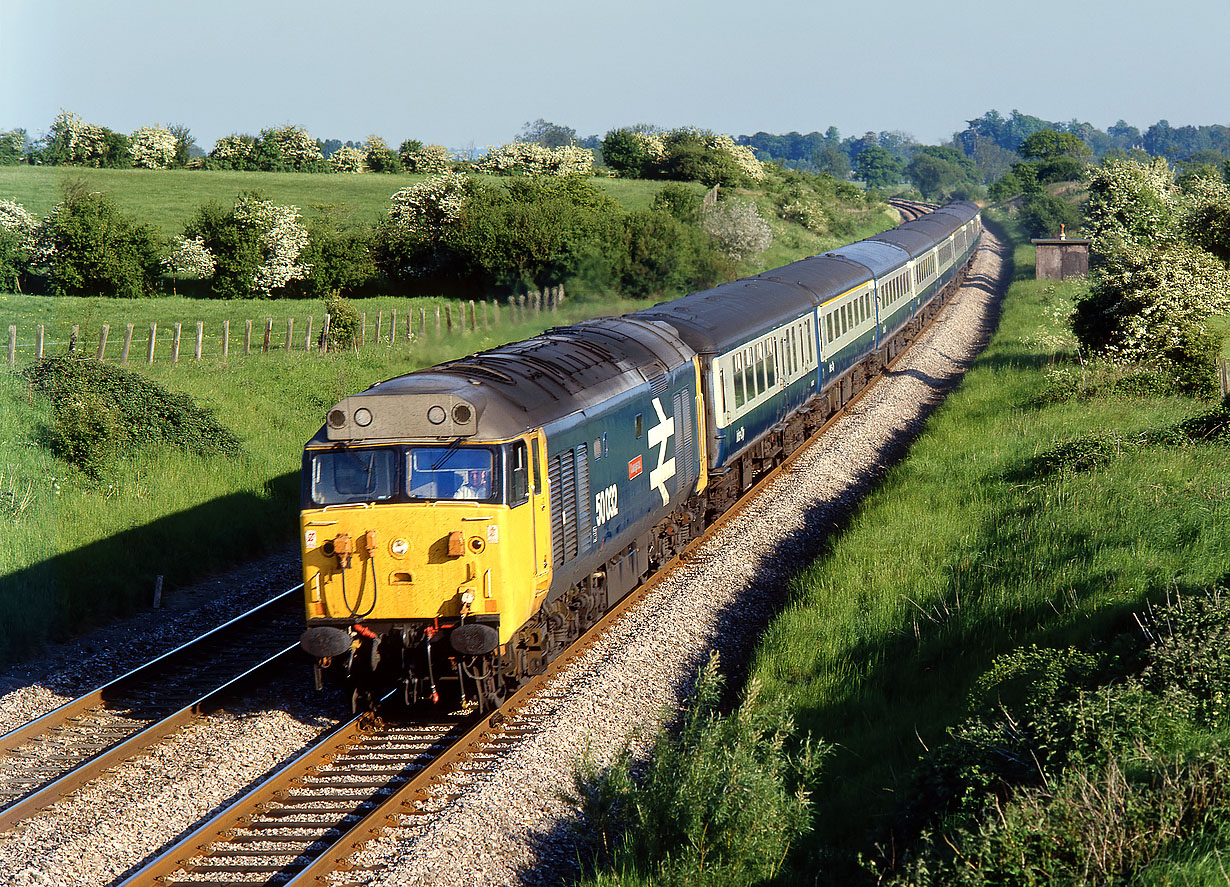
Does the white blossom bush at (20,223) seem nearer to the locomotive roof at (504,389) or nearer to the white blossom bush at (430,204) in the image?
the white blossom bush at (430,204)

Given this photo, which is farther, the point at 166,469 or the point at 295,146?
the point at 295,146

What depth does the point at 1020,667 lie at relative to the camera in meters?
9.69

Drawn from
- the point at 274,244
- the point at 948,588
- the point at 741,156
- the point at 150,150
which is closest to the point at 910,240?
the point at 274,244

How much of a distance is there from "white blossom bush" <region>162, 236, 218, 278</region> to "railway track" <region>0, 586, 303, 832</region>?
110 feet

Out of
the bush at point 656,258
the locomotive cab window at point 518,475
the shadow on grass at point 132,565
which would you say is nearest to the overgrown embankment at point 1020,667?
the locomotive cab window at point 518,475

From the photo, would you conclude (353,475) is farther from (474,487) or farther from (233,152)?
(233,152)

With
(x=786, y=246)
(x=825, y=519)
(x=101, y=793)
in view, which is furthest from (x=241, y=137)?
(x=101, y=793)

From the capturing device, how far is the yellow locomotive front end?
1015 cm

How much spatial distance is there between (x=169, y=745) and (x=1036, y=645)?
27.5 feet

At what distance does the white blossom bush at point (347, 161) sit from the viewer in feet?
288

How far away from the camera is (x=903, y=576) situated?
13984mm

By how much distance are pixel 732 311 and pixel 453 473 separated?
10.2 m

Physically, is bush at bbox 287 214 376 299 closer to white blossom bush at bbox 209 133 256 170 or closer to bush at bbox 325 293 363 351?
bush at bbox 325 293 363 351

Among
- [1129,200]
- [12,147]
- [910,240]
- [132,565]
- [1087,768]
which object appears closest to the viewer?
[1087,768]
